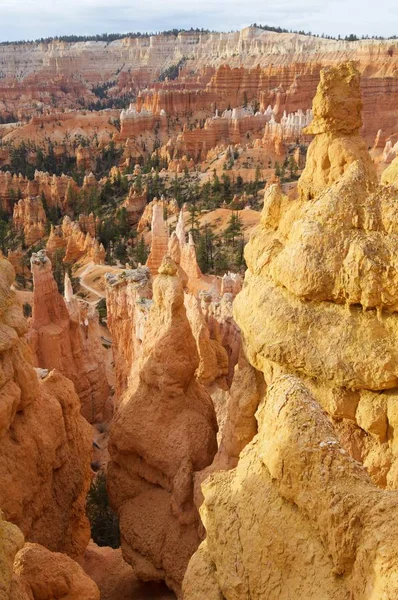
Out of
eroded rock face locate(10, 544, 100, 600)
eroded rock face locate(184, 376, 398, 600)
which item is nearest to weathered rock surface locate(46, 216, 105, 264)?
eroded rock face locate(10, 544, 100, 600)

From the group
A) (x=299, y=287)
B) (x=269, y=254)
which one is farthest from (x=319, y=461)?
(x=269, y=254)

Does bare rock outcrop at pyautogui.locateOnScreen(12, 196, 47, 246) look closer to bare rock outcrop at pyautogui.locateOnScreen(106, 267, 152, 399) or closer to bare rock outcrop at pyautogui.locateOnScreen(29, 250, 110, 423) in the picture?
bare rock outcrop at pyautogui.locateOnScreen(29, 250, 110, 423)

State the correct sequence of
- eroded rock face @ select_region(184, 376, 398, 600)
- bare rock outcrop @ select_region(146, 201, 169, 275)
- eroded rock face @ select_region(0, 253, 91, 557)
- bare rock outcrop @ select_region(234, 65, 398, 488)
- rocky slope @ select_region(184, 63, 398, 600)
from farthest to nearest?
bare rock outcrop @ select_region(146, 201, 169, 275), eroded rock face @ select_region(0, 253, 91, 557), bare rock outcrop @ select_region(234, 65, 398, 488), rocky slope @ select_region(184, 63, 398, 600), eroded rock face @ select_region(184, 376, 398, 600)

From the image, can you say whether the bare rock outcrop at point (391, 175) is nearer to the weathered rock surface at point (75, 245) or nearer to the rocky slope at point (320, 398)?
the rocky slope at point (320, 398)

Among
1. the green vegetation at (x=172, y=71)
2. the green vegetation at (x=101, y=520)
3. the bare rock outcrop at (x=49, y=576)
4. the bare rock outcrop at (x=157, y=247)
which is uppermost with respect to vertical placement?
the green vegetation at (x=172, y=71)

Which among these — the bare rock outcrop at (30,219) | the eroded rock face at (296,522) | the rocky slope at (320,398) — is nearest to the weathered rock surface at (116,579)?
the rocky slope at (320,398)

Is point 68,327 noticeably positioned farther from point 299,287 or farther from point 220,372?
point 299,287

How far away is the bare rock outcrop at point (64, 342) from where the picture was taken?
13297mm

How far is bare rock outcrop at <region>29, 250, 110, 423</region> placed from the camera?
1330 centimetres

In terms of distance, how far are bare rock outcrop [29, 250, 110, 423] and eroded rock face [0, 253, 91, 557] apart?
5687mm

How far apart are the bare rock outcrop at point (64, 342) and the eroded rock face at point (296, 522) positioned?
9.49 meters

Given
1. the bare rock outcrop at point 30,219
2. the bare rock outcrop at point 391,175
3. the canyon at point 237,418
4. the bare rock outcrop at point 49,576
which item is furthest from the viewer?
the bare rock outcrop at point 30,219

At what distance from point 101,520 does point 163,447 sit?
356cm

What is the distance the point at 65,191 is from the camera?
4197 centimetres
